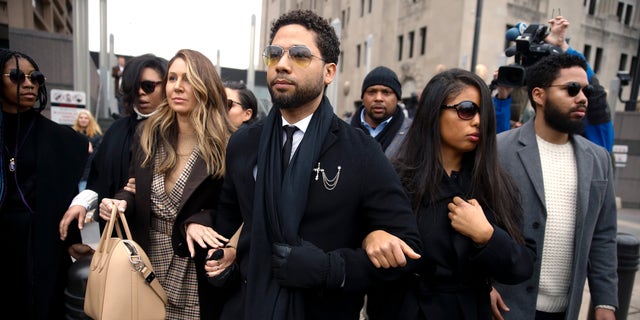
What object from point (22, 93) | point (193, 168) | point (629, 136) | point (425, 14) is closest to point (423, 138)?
point (193, 168)

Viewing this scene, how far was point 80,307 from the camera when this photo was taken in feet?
8.41

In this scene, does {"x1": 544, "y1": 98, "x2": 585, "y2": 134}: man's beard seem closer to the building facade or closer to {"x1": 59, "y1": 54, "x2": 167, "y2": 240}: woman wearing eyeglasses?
{"x1": 59, "y1": 54, "x2": 167, "y2": 240}: woman wearing eyeglasses

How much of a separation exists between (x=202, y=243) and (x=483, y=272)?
52.6 inches

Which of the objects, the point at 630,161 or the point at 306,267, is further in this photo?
the point at 630,161

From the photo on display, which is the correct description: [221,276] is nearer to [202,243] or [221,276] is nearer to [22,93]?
[202,243]

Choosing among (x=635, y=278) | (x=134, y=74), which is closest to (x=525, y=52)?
(x=134, y=74)

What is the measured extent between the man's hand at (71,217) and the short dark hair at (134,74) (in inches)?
31.3

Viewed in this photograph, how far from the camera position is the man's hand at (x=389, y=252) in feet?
4.76

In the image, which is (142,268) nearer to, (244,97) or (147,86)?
(147,86)

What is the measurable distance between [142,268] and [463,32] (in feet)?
88.9

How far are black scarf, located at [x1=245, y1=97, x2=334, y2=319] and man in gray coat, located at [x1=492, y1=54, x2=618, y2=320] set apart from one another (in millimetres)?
1328

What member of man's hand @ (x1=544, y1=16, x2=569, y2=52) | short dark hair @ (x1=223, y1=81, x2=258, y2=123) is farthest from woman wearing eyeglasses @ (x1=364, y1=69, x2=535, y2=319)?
short dark hair @ (x1=223, y1=81, x2=258, y2=123)

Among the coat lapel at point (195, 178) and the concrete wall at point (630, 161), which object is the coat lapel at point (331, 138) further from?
the concrete wall at point (630, 161)

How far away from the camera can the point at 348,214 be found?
5.55 ft
